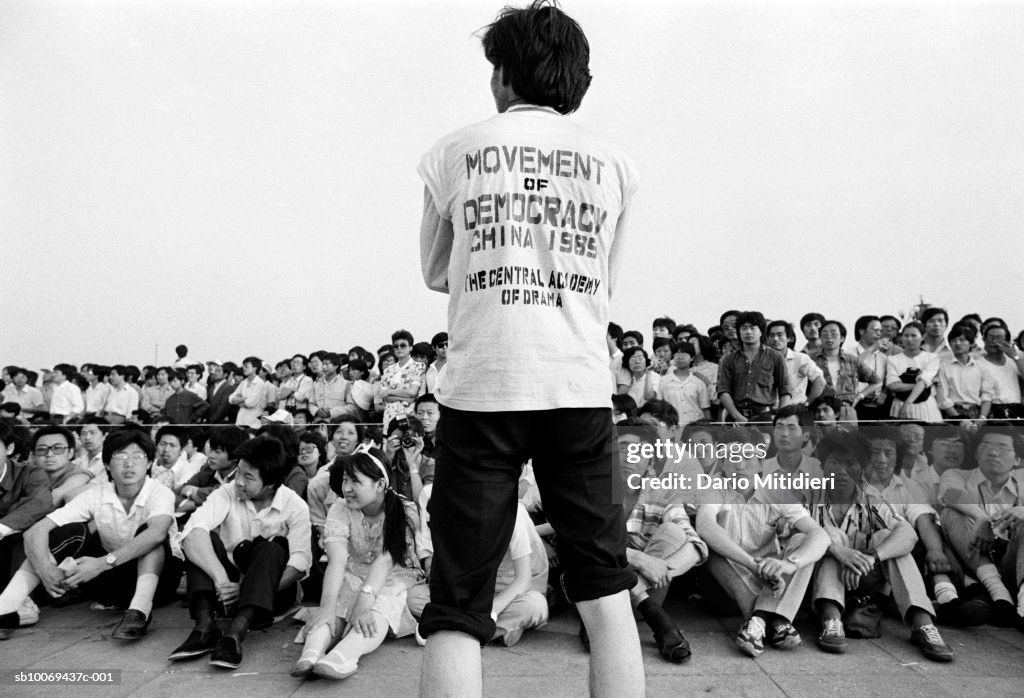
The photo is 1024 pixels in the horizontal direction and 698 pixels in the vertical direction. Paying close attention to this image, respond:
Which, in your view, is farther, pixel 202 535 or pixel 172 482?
pixel 172 482

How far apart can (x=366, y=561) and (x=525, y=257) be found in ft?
8.02

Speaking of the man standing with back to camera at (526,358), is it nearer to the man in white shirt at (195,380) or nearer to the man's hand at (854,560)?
the man's hand at (854,560)

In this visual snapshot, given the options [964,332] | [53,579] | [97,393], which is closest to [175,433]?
[53,579]

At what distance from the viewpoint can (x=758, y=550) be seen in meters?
3.51

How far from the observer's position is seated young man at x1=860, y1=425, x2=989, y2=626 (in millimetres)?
3201

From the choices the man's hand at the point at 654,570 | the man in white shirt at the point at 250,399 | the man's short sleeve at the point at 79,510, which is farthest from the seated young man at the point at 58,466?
the man's hand at the point at 654,570

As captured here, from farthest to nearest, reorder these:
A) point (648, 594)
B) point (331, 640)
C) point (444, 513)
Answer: point (648, 594)
point (331, 640)
point (444, 513)

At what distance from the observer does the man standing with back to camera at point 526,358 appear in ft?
4.48

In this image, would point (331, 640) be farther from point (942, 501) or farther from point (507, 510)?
point (942, 501)

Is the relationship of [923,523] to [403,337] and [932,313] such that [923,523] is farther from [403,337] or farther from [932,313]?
[403,337]

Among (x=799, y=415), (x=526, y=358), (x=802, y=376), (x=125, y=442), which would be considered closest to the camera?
(x=526, y=358)

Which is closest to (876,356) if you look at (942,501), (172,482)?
(942,501)

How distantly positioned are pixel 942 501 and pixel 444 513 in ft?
10.5

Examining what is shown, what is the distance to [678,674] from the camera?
2.72m
